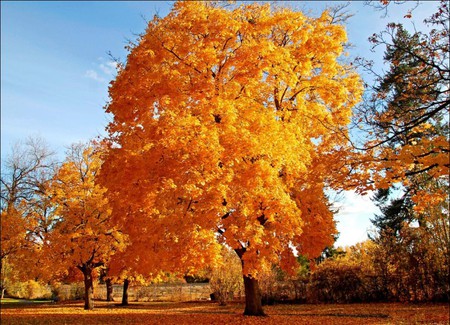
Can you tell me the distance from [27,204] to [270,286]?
18156 mm

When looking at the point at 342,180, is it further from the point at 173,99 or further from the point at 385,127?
the point at 173,99

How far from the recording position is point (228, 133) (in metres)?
11.1

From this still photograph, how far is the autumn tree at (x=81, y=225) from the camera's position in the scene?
2172 centimetres

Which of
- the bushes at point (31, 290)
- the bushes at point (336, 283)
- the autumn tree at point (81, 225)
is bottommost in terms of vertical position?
the bushes at point (31, 290)

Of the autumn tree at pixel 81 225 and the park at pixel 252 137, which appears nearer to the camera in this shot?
the park at pixel 252 137

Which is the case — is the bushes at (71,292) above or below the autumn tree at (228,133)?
below

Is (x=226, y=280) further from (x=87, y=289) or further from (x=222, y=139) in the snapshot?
(x=222, y=139)

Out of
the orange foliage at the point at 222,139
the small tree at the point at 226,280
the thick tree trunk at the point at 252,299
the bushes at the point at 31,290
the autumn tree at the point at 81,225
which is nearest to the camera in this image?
the orange foliage at the point at 222,139

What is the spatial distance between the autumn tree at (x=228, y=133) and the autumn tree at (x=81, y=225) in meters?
10.0

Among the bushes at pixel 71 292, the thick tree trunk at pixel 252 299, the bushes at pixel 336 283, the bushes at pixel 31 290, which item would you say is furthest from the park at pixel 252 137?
the bushes at pixel 31 290

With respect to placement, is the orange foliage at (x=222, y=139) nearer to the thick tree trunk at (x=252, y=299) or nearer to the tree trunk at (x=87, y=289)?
the thick tree trunk at (x=252, y=299)

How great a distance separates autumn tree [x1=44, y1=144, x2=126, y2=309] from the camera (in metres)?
21.7

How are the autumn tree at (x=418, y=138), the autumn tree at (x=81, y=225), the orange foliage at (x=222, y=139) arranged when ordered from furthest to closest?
the autumn tree at (x=81, y=225), the orange foliage at (x=222, y=139), the autumn tree at (x=418, y=138)

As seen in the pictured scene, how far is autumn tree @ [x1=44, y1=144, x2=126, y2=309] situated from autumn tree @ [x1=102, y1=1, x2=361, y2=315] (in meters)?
10.0
